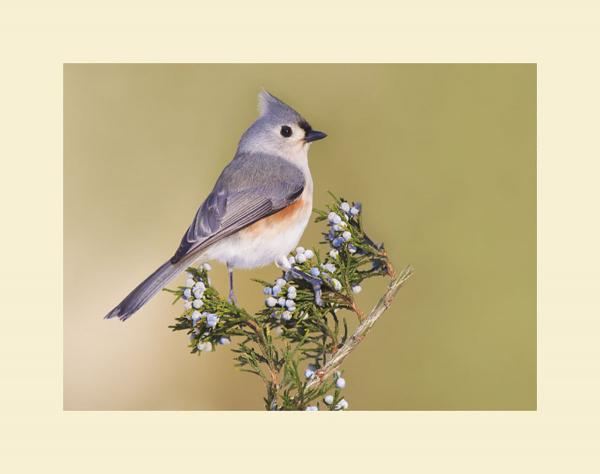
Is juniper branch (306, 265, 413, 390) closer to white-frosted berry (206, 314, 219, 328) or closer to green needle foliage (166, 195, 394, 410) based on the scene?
green needle foliage (166, 195, 394, 410)

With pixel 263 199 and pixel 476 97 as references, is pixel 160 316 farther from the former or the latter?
pixel 476 97

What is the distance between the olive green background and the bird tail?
0.37 m

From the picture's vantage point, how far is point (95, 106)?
2773 millimetres

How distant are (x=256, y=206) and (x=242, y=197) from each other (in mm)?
66

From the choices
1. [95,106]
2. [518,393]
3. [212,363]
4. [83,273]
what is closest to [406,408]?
[518,393]

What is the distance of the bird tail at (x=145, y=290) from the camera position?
7.02 feet

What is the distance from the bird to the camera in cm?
228

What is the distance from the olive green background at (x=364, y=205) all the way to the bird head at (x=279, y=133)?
0.08 metres

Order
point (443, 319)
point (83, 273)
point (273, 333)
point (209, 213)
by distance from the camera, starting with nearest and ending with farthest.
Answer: point (273, 333) → point (209, 213) → point (83, 273) → point (443, 319)

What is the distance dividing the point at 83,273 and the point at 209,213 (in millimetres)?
583

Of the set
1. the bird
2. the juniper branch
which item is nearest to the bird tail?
the bird

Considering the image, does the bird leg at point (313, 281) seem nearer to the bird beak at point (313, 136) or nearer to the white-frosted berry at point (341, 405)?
the white-frosted berry at point (341, 405)

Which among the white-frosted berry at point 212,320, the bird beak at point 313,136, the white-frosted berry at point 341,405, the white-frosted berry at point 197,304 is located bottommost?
the white-frosted berry at point 341,405

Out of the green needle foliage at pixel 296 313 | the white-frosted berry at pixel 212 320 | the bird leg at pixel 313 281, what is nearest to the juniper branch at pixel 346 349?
the green needle foliage at pixel 296 313
